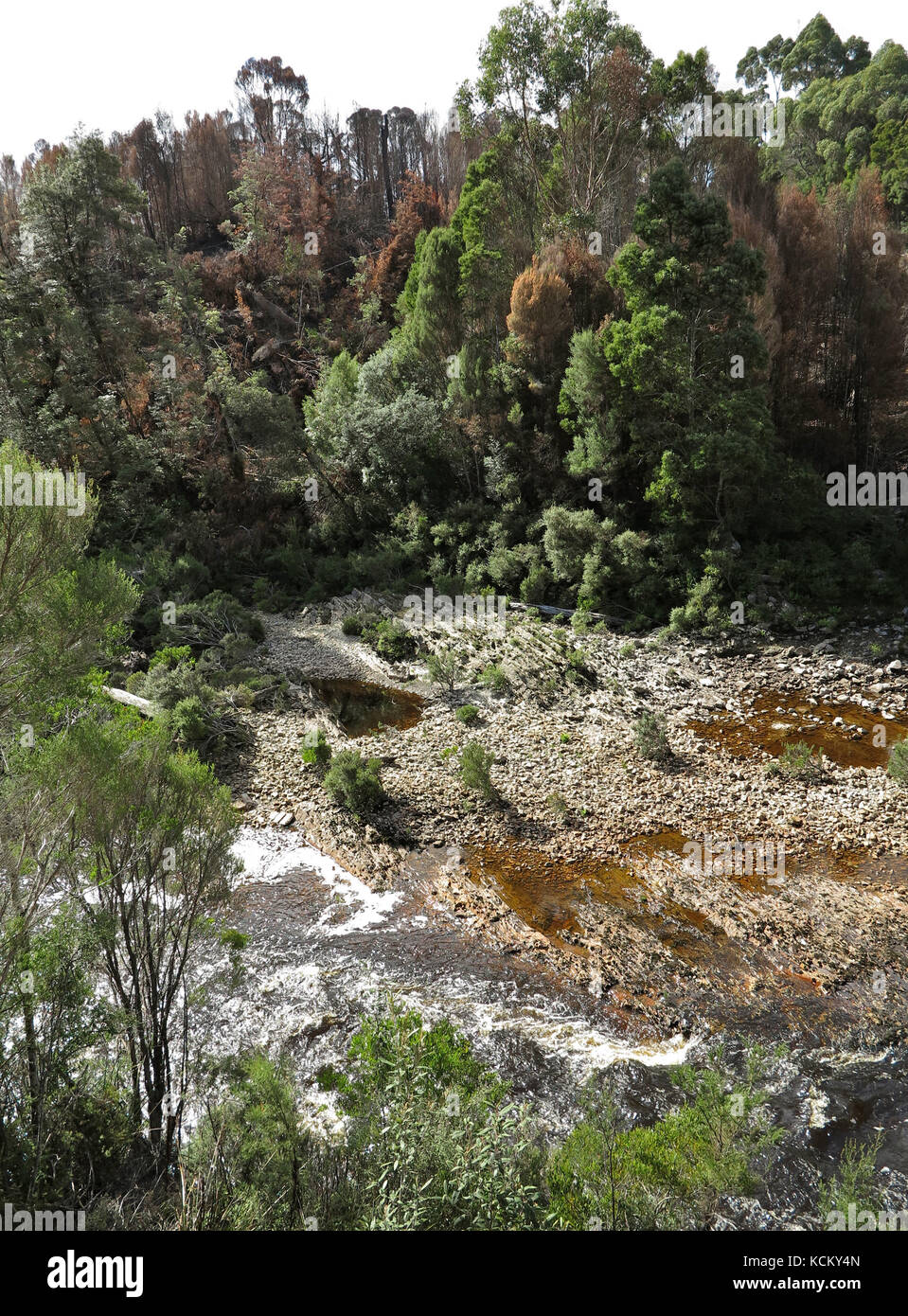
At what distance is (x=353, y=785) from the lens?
10711 millimetres

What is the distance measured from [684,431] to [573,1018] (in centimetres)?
1309

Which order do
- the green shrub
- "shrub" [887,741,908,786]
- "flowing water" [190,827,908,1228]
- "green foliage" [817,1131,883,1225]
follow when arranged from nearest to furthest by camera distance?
1. "green foliage" [817,1131,883,1225]
2. "flowing water" [190,827,908,1228]
3. "shrub" [887,741,908,786]
4. the green shrub

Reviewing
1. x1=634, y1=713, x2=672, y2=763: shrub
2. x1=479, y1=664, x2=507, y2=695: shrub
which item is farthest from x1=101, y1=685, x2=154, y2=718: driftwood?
x1=634, y1=713, x2=672, y2=763: shrub

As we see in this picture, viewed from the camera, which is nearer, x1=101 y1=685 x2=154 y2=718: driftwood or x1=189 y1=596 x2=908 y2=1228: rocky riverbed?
x1=189 y1=596 x2=908 y2=1228: rocky riverbed

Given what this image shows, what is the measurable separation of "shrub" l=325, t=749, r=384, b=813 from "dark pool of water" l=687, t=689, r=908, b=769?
5.86 meters

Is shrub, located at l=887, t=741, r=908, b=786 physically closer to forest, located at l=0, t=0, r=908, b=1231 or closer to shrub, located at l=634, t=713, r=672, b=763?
shrub, located at l=634, t=713, r=672, b=763

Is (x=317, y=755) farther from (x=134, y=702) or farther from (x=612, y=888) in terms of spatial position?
(x=612, y=888)

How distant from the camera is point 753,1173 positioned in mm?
5125

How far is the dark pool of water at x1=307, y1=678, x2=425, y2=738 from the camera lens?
13.5 metres

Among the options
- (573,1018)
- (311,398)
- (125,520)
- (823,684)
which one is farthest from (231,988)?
(311,398)

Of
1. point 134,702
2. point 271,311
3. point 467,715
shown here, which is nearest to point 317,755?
point 467,715

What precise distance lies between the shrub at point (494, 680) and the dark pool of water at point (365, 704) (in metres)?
1.36

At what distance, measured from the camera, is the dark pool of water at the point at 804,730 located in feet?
37.8
